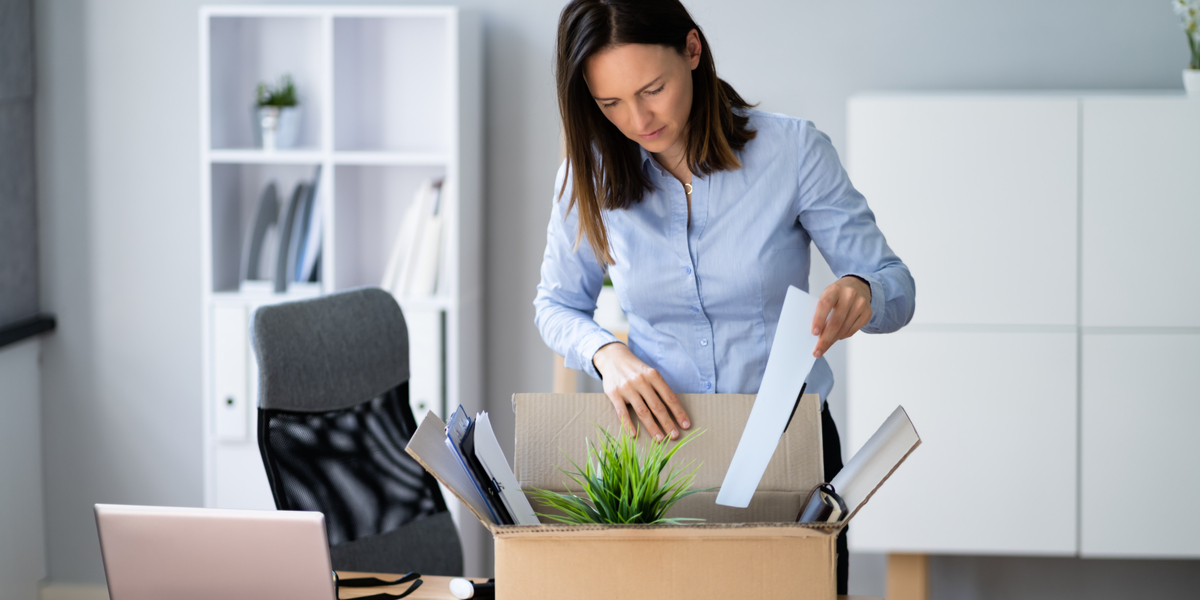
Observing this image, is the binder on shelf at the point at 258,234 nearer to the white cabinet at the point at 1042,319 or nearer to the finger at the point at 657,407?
the white cabinet at the point at 1042,319

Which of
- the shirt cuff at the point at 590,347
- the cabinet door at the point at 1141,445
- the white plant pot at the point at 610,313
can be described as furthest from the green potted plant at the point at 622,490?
the cabinet door at the point at 1141,445

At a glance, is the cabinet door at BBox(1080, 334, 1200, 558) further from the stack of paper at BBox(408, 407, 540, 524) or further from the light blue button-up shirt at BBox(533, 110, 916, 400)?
the stack of paper at BBox(408, 407, 540, 524)

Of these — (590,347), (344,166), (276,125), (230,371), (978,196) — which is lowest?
(230,371)

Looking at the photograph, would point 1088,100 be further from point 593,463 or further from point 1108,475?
point 593,463

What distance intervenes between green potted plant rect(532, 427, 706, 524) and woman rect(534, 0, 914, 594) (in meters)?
0.29

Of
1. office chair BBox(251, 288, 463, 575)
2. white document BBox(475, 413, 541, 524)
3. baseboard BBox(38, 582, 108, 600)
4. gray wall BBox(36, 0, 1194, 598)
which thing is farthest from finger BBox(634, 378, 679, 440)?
baseboard BBox(38, 582, 108, 600)

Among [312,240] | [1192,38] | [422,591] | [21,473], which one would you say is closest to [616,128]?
[422,591]

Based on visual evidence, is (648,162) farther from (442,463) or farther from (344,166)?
(344,166)

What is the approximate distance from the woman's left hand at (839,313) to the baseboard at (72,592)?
288 cm

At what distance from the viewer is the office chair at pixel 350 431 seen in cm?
156

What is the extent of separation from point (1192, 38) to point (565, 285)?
192cm

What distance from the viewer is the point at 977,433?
2334 millimetres

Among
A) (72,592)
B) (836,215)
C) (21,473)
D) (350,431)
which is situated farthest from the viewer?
(72,592)

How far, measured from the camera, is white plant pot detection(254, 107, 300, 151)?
266 centimetres
